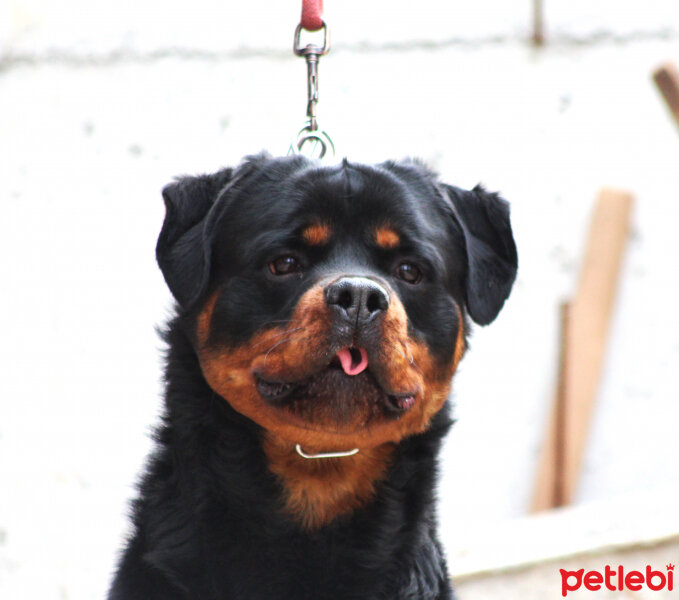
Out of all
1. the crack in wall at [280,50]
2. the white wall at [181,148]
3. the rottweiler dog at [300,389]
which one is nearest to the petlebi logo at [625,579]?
the white wall at [181,148]

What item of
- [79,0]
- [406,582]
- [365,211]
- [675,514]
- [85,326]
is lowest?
[406,582]

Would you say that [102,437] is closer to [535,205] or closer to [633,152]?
[535,205]

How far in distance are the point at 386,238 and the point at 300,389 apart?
1.66 feet

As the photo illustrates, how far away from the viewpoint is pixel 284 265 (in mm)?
2756

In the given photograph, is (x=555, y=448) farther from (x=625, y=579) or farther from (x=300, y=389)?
(x=300, y=389)

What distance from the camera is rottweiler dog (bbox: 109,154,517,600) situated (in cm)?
257

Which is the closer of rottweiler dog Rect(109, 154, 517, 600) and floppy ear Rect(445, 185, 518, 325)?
rottweiler dog Rect(109, 154, 517, 600)

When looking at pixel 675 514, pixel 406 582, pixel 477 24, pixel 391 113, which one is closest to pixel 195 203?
pixel 406 582

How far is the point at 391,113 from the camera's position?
594cm

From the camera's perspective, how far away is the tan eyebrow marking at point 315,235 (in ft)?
9.04

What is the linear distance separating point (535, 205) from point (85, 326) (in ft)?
8.91

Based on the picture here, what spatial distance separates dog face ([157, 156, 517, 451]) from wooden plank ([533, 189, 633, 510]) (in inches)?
128

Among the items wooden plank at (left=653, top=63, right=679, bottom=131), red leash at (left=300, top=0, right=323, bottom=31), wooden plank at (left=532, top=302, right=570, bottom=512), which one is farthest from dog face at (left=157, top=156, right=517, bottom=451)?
wooden plank at (left=532, top=302, right=570, bottom=512)

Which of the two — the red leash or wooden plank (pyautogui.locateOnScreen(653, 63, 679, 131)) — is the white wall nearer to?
wooden plank (pyautogui.locateOnScreen(653, 63, 679, 131))
